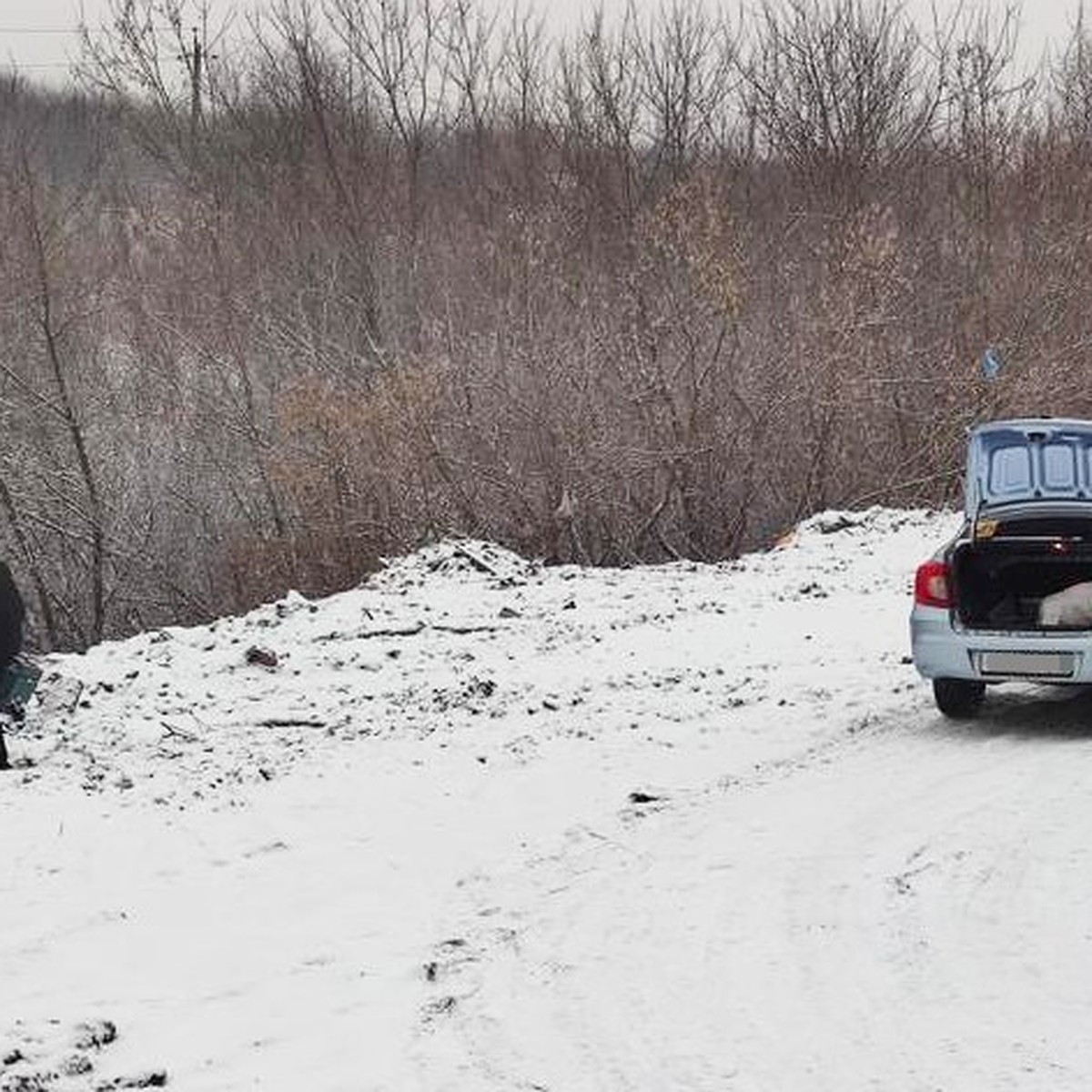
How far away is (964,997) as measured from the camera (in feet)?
15.9

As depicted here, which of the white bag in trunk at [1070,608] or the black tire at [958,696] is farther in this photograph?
the black tire at [958,696]

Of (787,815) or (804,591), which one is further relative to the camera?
(804,591)

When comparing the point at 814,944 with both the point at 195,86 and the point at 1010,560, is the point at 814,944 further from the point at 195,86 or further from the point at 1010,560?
the point at 195,86

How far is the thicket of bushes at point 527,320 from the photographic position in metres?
20.9

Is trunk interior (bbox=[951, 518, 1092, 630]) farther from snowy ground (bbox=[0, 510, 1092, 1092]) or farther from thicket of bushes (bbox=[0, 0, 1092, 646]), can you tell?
thicket of bushes (bbox=[0, 0, 1092, 646])

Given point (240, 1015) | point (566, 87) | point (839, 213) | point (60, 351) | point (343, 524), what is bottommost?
point (240, 1015)

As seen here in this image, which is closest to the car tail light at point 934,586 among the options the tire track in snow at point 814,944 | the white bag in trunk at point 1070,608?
the white bag in trunk at point 1070,608

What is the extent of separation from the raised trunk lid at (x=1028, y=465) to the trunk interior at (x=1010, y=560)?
223 millimetres

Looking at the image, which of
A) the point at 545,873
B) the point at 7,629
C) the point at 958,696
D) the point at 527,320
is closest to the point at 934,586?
the point at 958,696

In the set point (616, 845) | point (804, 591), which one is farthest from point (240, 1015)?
point (804, 591)

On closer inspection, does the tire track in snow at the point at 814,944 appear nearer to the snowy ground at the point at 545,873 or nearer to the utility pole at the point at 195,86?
the snowy ground at the point at 545,873

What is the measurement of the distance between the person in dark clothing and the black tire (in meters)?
5.31

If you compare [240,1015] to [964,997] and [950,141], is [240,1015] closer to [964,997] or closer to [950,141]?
[964,997]

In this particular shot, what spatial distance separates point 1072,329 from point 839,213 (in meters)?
4.41
